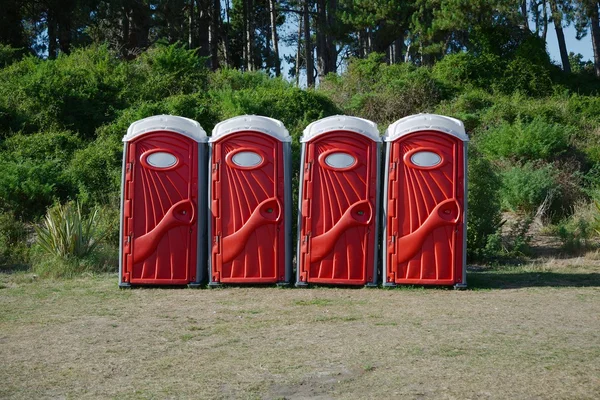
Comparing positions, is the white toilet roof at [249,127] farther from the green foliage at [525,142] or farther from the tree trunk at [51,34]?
the tree trunk at [51,34]

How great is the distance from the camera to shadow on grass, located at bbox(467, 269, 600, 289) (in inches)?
435

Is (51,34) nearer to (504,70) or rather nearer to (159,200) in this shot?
(504,70)

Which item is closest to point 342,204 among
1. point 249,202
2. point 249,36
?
point 249,202

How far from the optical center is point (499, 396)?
5746 mm

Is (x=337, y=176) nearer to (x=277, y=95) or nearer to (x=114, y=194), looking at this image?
(x=114, y=194)

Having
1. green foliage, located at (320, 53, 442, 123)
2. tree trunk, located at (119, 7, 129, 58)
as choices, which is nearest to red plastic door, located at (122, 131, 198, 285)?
green foliage, located at (320, 53, 442, 123)

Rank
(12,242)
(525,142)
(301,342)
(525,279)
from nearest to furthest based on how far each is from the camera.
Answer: (301,342) → (525,279) → (12,242) → (525,142)

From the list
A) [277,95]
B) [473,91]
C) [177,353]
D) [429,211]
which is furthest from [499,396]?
[473,91]

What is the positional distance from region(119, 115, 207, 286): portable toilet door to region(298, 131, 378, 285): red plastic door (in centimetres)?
151

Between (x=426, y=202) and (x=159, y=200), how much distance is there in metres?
3.46

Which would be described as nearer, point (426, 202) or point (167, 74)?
point (426, 202)

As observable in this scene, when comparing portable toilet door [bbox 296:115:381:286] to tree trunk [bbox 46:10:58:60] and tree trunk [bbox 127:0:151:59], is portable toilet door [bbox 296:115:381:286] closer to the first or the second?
tree trunk [bbox 127:0:151:59]

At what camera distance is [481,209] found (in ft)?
43.6

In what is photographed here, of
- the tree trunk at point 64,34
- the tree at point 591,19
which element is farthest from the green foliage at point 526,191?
the tree trunk at point 64,34
